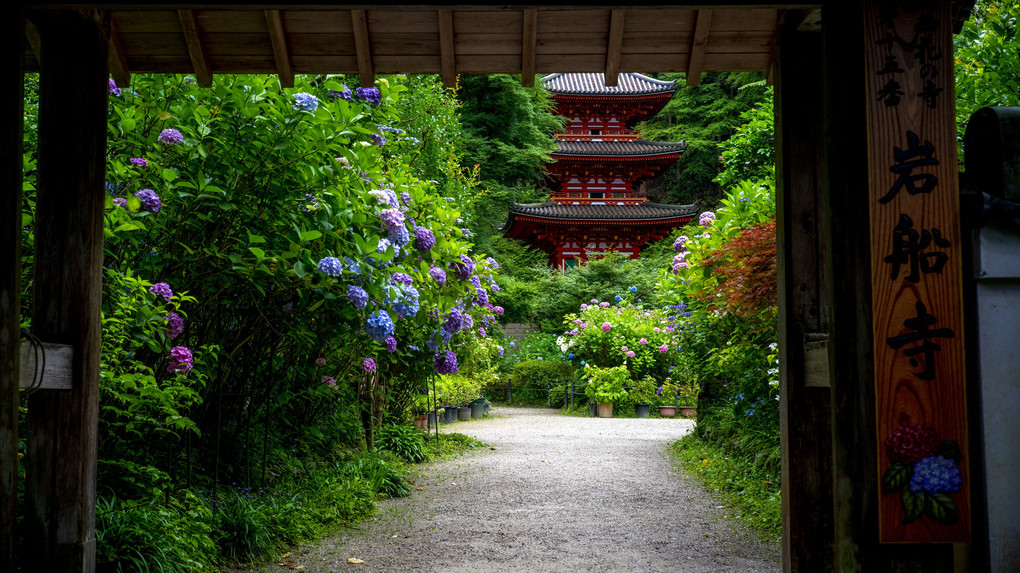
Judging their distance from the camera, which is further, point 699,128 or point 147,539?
point 699,128

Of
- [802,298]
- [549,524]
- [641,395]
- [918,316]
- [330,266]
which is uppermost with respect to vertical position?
[330,266]

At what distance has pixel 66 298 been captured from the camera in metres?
2.81

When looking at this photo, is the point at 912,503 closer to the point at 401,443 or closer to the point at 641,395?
the point at 401,443

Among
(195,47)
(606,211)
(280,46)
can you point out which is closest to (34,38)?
(195,47)

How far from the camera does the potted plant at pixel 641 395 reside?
14492 mm

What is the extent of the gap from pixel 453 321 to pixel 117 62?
332 cm

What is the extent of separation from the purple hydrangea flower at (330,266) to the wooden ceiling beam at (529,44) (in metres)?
1.20

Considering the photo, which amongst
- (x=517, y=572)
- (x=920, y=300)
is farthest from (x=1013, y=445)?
(x=517, y=572)

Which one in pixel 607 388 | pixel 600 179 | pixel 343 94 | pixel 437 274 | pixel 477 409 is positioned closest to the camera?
pixel 343 94

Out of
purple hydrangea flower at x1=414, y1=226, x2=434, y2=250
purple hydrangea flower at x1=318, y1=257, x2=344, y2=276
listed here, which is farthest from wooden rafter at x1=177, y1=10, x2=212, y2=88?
purple hydrangea flower at x1=414, y1=226, x2=434, y2=250

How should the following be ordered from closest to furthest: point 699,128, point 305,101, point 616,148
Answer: point 305,101, point 616,148, point 699,128

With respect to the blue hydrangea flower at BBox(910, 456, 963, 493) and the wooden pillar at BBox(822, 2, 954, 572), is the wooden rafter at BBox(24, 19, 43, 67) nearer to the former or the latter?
the wooden pillar at BBox(822, 2, 954, 572)

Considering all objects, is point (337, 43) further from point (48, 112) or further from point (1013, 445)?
point (1013, 445)

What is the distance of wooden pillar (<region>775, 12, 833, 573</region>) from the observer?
9.94 feet
